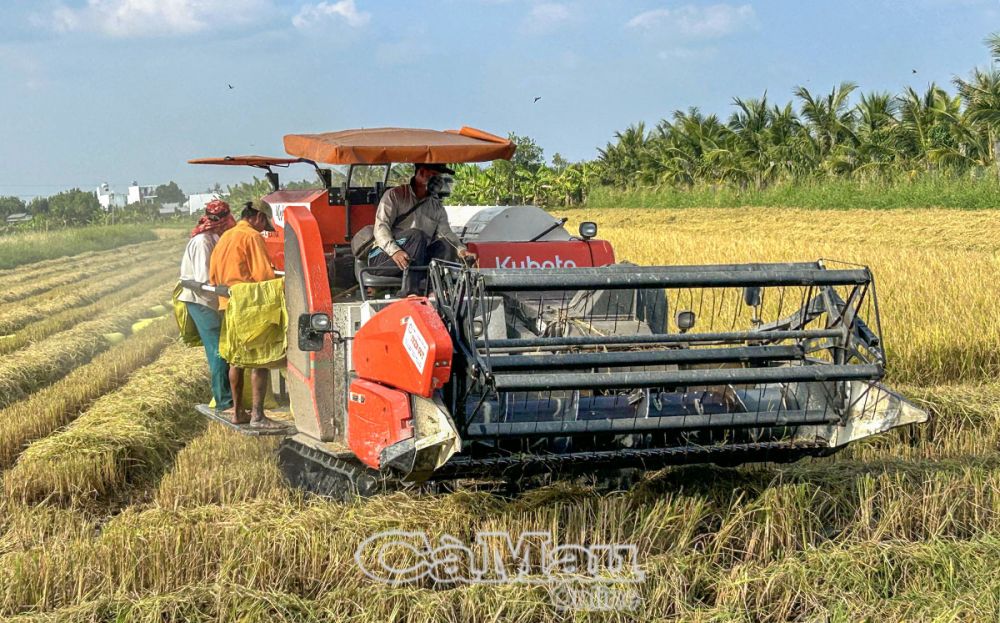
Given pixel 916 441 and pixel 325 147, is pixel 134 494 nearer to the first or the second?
pixel 325 147

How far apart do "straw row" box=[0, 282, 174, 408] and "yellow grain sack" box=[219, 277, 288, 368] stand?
4213 mm

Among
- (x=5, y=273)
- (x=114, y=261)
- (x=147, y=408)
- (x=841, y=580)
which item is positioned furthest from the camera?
(x=114, y=261)

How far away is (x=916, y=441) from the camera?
7258mm

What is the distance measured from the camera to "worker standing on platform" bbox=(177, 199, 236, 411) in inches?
301

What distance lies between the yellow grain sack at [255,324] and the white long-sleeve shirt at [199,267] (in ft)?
3.37

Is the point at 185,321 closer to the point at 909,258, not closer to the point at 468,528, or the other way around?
the point at 468,528

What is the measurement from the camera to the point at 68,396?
925 centimetres

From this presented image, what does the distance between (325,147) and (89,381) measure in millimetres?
5054

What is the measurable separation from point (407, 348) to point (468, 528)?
3.02 feet

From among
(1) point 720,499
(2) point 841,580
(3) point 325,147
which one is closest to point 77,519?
(3) point 325,147

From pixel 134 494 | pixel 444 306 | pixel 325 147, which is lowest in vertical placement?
pixel 134 494

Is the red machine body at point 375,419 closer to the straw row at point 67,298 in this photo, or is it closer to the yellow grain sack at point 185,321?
the yellow grain sack at point 185,321

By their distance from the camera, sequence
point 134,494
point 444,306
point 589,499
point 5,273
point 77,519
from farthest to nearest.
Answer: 1. point 5,273
2. point 134,494
3. point 77,519
4. point 589,499
5. point 444,306

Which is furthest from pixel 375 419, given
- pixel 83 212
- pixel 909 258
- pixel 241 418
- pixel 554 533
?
pixel 83 212
